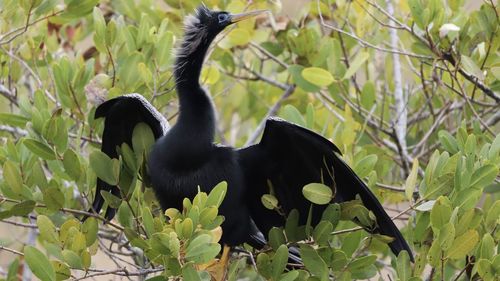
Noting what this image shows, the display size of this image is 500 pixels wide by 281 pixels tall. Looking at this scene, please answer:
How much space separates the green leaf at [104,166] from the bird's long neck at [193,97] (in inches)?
13.5

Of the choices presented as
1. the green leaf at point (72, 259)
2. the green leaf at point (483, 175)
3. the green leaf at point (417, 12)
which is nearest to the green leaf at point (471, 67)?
the green leaf at point (417, 12)

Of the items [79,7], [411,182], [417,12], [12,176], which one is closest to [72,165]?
[12,176]

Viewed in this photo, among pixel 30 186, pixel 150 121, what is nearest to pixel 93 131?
pixel 150 121

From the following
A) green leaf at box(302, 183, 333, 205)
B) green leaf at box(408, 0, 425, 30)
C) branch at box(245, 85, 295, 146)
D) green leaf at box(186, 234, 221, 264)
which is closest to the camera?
green leaf at box(186, 234, 221, 264)

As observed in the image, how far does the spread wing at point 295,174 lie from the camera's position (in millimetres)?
3518

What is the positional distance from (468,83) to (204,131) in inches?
56.2

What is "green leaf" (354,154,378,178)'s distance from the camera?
360cm

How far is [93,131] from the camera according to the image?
4195mm

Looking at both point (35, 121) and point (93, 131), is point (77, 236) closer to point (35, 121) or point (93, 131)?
point (35, 121)

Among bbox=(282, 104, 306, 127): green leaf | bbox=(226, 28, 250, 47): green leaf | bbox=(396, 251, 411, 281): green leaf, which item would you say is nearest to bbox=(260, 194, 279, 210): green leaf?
bbox=(282, 104, 306, 127): green leaf

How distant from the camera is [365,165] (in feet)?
11.9

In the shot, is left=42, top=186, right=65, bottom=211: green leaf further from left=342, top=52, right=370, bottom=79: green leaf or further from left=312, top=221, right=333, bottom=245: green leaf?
left=342, top=52, right=370, bottom=79: green leaf

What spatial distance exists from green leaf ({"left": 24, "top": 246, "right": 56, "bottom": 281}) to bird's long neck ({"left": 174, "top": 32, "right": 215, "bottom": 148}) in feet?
2.76

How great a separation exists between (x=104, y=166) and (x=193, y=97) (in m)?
0.51
